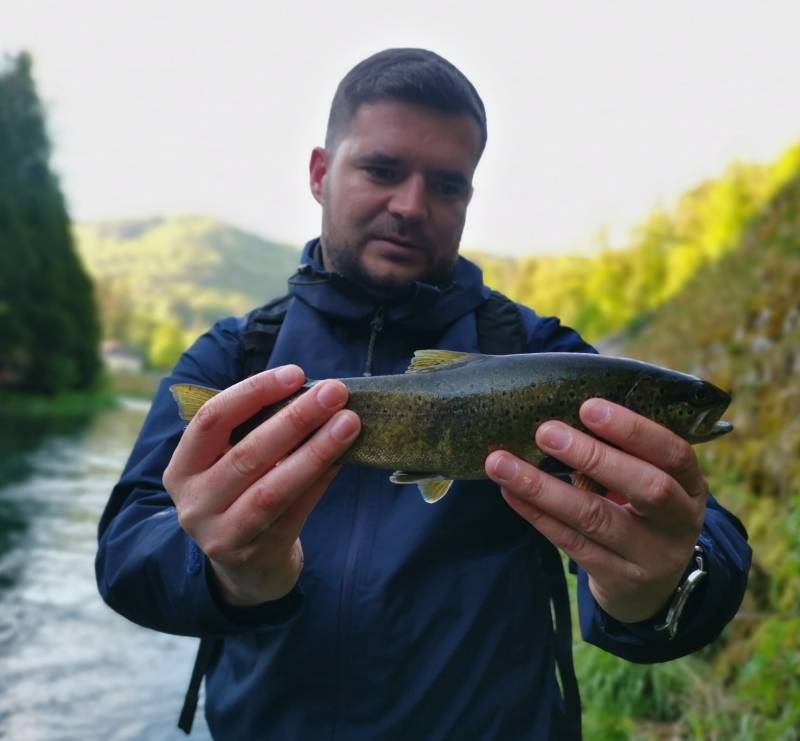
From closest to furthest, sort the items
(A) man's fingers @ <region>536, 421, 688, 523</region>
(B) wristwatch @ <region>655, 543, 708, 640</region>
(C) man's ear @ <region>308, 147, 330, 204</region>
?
(A) man's fingers @ <region>536, 421, 688, 523</region> < (B) wristwatch @ <region>655, 543, 708, 640</region> < (C) man's ear @ <region>308, 147, 330, 204</region>

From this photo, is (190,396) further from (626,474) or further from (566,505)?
(626,474)

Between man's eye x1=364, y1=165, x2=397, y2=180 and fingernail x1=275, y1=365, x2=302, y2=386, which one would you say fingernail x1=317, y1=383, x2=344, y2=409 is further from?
man's eye x1=364, y1=165, x2=397, y2=180

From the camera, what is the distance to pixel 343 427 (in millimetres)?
2314

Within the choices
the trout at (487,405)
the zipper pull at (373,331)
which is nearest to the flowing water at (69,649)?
the zipper pull at (373,331)

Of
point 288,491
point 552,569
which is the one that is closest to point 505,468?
point 288,491

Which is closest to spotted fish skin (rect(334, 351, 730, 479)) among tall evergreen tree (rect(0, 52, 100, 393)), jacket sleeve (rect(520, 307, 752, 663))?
jacket sleeve (rect(520, 307, 752, 663))

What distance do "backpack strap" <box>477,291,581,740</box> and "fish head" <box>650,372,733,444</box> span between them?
2.13 ft

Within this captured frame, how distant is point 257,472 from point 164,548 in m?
0.55

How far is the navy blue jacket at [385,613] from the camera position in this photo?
99.4 inches

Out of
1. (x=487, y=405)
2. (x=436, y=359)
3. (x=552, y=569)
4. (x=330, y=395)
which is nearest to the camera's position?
(x=330, y=395)

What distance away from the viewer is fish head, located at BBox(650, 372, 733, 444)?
8.45ft

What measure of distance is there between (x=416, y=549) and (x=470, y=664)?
17.9 inches

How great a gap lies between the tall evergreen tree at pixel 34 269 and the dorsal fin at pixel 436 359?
163ft

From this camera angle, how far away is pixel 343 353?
3.06 metres
